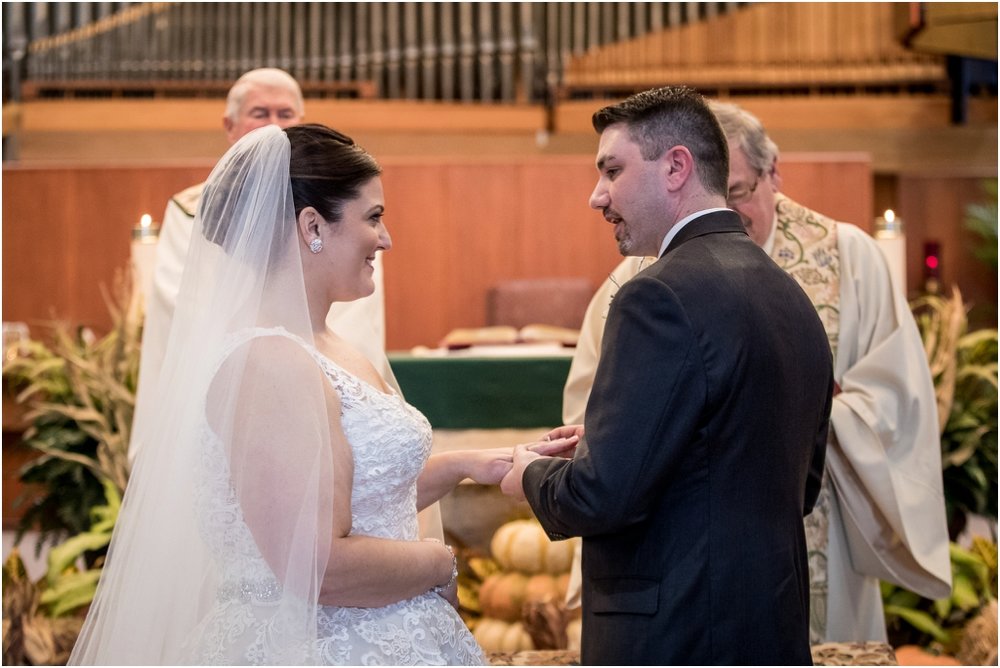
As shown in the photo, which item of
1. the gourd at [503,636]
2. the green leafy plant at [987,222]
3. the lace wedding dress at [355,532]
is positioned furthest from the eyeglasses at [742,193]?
the green leafy plant at [987,222]

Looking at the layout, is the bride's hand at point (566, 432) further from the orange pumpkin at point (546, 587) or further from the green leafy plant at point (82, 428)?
the green leafy plant at point (82, 428)

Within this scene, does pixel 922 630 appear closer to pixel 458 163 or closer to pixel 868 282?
pixel 868 282

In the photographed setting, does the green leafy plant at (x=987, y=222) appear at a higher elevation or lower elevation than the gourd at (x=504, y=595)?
higher

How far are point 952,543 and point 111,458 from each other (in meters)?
3.35

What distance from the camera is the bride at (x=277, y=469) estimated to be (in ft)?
7.33

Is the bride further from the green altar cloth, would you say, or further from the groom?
the green altar cloth

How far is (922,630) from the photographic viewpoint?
473cm

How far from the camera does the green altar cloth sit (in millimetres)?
4461

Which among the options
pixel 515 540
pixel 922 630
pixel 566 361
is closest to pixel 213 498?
pixel 515 540

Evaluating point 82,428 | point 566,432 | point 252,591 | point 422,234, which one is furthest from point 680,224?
point 422,234

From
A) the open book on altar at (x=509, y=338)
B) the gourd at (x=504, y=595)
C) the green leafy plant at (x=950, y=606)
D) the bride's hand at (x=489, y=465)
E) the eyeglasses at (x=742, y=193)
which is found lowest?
the green leafy plant at (x=950, y=606)

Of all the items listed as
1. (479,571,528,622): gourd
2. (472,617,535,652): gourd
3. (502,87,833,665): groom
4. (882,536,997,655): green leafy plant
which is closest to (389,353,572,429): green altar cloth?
(479,571,528,622): gourd

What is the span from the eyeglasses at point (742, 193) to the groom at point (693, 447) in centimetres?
104

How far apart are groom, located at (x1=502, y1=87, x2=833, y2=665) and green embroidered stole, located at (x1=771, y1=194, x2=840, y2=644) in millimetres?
1280
